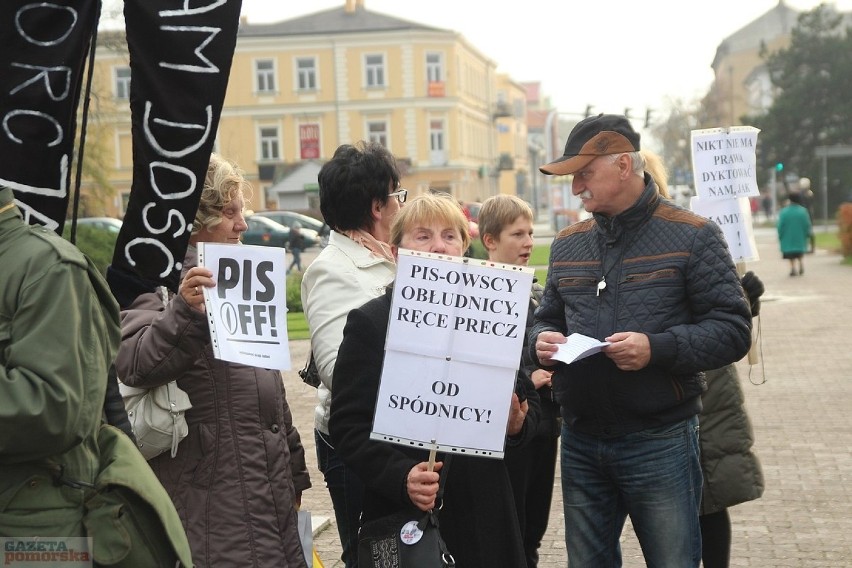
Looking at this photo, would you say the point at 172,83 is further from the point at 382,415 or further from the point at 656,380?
the point at 656,380

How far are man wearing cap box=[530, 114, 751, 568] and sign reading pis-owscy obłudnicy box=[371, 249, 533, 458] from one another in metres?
0.38

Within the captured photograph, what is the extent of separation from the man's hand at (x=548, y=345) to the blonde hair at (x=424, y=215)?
0.43 m

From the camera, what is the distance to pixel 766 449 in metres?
9.57

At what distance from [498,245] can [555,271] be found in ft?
4.33

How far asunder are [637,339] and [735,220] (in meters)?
3.34

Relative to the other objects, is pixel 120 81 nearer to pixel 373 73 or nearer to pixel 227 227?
pixel 373 73

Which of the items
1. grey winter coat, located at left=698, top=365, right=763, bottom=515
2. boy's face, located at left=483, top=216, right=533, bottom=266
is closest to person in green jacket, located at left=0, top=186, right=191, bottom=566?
grey winter coat, located at left=698, top=365, right=763, bottom=515

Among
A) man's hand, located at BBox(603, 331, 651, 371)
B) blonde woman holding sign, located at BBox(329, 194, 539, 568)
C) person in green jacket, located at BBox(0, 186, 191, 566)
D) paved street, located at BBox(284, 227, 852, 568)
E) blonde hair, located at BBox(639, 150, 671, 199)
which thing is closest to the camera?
person in green jacket, located at BBox(0, 186, 191, 566)

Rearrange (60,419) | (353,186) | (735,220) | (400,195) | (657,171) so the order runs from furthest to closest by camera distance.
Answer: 1. (735,220)
2. (657,171)
3. (400,195)
4. (353,186)
5. (60,419)

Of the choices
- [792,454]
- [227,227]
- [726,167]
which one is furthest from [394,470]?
[792,454]

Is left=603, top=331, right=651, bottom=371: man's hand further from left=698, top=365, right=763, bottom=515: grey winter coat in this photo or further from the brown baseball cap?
left=698, top=365, right=763, bottom=515: grey winter coat

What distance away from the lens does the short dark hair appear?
462 cm

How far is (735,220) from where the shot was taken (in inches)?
280

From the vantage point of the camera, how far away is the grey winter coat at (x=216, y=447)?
12.4 feet
